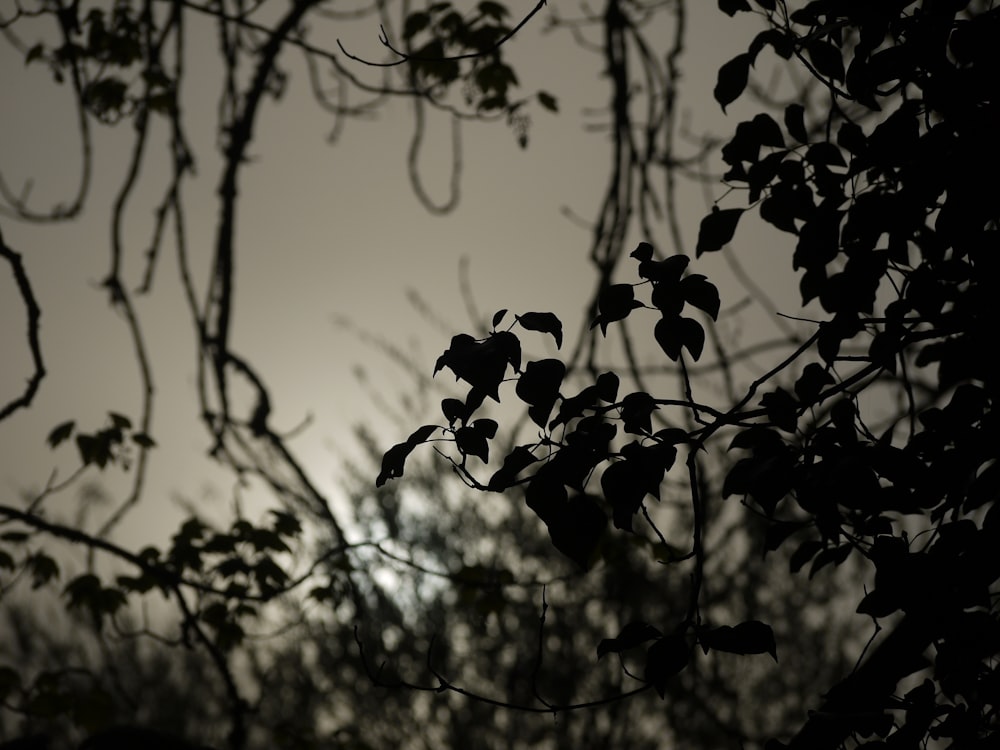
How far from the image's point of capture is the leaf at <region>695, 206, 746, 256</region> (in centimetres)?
166

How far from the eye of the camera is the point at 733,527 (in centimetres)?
318

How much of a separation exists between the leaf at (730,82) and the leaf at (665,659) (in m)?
0.96

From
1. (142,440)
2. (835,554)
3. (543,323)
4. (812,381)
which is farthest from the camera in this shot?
(142,440)

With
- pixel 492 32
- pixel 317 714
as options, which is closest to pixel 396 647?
pixel 317 714

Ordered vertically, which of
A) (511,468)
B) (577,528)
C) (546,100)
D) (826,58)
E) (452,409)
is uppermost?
(546,100)

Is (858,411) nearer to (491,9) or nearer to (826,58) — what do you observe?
(826,58)

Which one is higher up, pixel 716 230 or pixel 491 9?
pixel 491 9

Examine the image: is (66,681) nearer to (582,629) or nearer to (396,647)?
(396,647)

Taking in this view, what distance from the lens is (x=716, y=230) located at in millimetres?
1668

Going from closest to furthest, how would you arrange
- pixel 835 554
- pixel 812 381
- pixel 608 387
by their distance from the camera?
pixel 608 387 < pixel 812 381 < pixel 835 554

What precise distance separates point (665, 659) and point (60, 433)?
2612 millimetres

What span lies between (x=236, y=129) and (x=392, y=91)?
2.60ft

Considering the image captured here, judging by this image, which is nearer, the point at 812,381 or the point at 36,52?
the point at 812,381

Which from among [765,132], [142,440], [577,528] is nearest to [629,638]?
[577,528]
